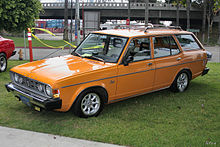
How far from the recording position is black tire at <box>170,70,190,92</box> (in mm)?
7208

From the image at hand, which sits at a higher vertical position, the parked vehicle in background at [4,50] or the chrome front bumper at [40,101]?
the parked vehicle in background at [4,50]

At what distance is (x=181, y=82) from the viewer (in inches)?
293

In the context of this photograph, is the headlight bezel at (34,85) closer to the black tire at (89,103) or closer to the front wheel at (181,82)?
the black tire at (89,103)

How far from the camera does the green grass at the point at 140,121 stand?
181 inches

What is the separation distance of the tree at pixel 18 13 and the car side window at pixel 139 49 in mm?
5881

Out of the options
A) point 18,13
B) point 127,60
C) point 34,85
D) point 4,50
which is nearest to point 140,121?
point 127,60

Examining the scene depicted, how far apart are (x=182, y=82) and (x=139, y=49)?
2002 mm

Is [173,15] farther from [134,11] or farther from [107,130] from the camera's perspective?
[107,130]

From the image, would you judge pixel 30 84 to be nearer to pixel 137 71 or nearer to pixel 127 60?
pixel 127 60

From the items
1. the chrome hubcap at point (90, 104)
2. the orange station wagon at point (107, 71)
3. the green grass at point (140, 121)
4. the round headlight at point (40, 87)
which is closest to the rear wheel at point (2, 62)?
the green grass at point (140, 121)

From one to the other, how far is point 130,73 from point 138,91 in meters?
0.55

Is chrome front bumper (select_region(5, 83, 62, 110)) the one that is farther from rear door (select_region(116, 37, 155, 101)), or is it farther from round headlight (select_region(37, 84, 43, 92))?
rear door (select_region(116, 37, 155, 101))

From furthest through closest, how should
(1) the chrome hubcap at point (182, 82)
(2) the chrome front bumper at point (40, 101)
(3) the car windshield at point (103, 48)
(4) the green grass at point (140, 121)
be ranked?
(1) the chrome hubcap at point (182, 82)
(3) the car windshield at point (103, 48)
(2) the chrome front bumper at point (40, 101)
(4) the green grass at point (140, 121)

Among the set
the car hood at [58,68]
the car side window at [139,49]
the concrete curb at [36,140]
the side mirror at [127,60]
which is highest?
the car side window at [139,49]
